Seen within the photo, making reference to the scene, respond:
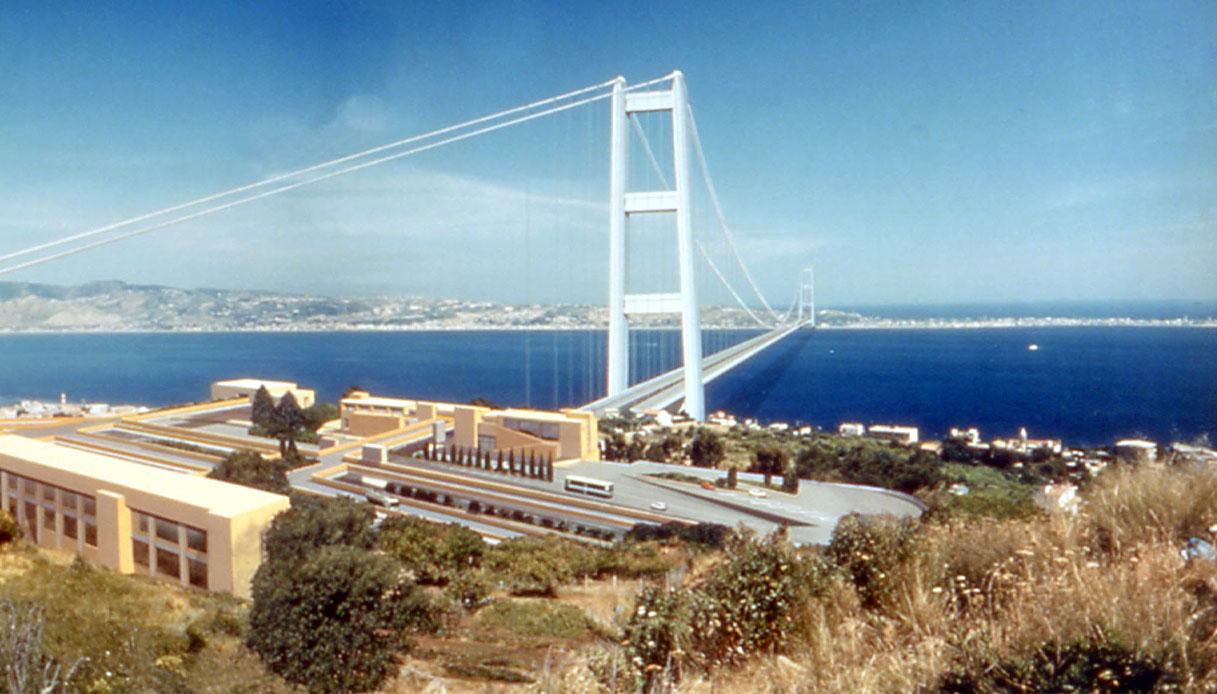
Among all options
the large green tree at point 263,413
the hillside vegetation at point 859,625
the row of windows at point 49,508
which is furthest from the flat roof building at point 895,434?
the row of windows at point 49,508

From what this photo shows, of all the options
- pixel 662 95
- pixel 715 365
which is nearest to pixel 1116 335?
pixel 715 365

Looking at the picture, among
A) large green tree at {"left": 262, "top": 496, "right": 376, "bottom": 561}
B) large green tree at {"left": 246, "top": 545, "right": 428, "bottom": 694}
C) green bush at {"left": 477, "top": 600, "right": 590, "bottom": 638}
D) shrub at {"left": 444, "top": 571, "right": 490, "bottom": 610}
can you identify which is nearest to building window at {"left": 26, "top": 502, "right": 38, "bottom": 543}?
large green tree at {"left": 262, "top": 496, "right": 376, "bottom": 561}

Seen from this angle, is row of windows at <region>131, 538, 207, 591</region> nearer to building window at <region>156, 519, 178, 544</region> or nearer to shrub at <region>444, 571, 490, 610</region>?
building window at <region>156, 519, 178, 544</region>

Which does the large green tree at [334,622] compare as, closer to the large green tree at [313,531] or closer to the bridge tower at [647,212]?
the large green tree at [313,531]

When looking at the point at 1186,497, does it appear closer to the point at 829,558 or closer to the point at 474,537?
the point at 829,558

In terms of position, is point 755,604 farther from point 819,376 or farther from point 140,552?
point 819,376

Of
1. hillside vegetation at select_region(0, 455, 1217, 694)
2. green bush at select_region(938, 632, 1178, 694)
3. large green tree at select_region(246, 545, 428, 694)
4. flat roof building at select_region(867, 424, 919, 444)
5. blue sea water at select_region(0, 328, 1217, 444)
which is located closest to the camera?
green bush at select_region(938, 632, 1178, 694)

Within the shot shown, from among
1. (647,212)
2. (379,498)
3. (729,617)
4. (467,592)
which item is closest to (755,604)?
(729,617)
